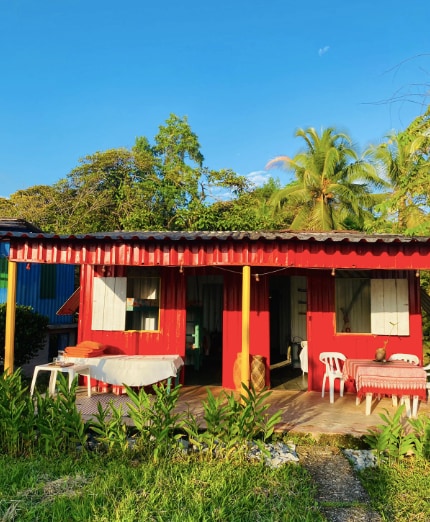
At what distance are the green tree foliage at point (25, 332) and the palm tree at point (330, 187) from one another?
38.2ft

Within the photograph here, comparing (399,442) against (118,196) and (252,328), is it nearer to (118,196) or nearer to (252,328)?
(252,328)

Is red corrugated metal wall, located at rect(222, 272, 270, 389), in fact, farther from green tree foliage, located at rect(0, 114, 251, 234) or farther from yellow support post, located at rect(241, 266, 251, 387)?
green tree foliage, located at rect(0, 114, 251, 234)

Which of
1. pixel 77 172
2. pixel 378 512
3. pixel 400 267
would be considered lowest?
pixel 378 512

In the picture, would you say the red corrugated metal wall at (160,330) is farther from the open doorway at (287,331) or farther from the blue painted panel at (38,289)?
the blue painted panel at (38,289)

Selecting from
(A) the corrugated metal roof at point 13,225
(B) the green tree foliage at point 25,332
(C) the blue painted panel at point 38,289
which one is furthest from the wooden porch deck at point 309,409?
(A) the corrugated metal roof at point 13,225

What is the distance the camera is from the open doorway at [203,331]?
9297mm

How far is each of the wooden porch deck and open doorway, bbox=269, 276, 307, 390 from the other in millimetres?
1056

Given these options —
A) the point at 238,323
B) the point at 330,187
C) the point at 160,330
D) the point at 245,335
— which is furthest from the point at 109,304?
the point at 330,187

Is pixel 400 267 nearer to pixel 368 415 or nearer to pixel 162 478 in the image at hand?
pixel 368 415

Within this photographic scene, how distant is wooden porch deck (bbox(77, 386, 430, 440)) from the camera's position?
17.1 ft

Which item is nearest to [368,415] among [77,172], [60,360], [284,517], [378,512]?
[378,512]

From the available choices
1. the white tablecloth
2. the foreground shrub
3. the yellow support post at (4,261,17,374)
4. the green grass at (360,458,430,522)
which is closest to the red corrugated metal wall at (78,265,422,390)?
the white tablecloth

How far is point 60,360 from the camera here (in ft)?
23.0

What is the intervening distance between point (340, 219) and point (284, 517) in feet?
53.7
